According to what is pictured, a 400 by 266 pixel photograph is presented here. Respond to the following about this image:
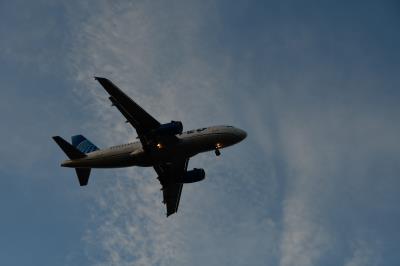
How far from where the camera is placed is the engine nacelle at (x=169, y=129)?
2638 inches

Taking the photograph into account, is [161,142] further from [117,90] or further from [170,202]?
[170,202]

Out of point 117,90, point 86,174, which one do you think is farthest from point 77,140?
point 117,90

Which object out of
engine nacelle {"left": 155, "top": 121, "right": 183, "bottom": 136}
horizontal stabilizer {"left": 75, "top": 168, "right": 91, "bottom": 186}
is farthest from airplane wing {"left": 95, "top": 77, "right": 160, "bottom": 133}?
horizontal stabilizer {"left": 75, "top": 168, "right": 91, "bottom": 186}

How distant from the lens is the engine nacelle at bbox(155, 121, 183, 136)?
67.0 metres

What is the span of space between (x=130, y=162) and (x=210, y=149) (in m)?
11.5

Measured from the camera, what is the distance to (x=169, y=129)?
66.9 m

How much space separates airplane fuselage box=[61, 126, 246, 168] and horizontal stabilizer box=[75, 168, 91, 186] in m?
3.81

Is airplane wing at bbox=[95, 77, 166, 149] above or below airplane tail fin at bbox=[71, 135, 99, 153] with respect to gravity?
below

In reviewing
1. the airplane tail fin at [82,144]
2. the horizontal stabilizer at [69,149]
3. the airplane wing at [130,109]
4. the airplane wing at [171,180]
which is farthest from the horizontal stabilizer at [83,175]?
the airplane wing at [130,109]

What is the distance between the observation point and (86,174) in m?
73.7

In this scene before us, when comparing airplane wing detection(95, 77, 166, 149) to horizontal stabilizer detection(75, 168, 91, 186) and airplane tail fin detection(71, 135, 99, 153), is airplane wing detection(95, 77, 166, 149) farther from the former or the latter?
airplane tail fin detection(71, 135, 99, 153)

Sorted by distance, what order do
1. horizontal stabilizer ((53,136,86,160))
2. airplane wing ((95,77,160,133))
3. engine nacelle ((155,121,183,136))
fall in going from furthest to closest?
horizontal stabilizer ((53,136,86,160))
engine nacelle ((155,121,183,136))
airplane wing ((95,77,160,133))

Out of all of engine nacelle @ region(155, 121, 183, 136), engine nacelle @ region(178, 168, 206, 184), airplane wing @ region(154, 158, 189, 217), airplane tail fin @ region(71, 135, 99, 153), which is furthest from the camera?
airplane tail fin @ region(71, 135, 99, 153)

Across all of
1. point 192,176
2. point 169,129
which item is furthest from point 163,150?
point 192,176
